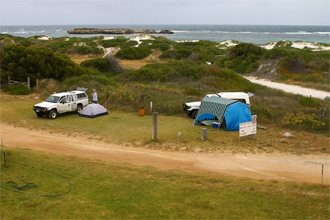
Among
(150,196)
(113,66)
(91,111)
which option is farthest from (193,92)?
(150,196)

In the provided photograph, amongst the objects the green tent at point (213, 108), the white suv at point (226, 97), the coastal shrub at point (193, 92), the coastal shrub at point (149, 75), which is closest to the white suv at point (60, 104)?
the white suv at point (226, 97)

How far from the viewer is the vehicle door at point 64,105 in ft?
67.5

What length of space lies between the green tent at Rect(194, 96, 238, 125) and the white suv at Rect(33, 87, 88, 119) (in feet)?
30.1

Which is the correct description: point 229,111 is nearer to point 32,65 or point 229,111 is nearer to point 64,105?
point 64,105

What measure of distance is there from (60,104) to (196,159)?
1178 centimetres

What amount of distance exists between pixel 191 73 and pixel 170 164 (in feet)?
88.8

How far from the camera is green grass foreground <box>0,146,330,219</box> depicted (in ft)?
24.4

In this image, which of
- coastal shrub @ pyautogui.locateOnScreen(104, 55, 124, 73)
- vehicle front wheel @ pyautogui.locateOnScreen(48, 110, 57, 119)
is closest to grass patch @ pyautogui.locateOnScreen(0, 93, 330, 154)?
vehicle front wheel @ pyautogui.locateOnScreen(48, 110, 57, 119)

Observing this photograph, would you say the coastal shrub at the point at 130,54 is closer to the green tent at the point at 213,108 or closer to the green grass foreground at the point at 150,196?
the green tent at the point at 213,108

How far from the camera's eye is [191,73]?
3847 cm

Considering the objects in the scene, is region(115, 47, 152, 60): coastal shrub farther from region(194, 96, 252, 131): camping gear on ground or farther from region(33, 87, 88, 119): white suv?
region(194, 96, 252, 131): camping gear on ground

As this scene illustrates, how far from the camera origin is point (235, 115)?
1814cm

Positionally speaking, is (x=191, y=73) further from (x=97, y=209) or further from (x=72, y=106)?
(x=97, y=209)

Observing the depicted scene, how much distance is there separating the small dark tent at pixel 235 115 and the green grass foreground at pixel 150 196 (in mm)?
7696
